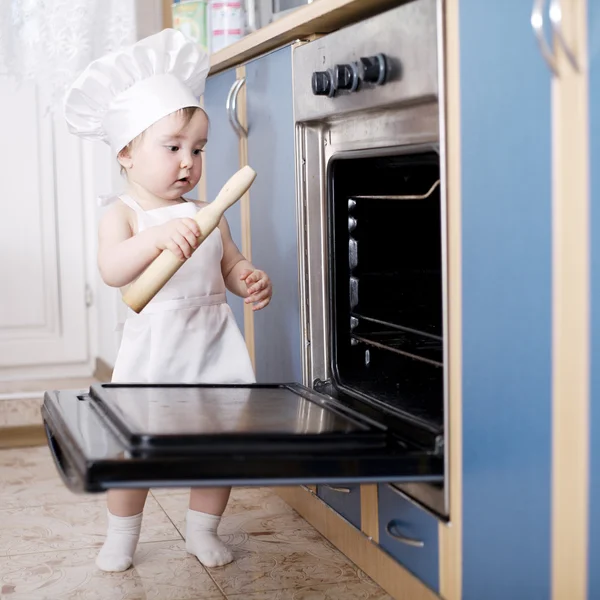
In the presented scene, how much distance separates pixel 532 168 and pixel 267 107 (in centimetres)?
80

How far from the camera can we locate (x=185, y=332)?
61.5 inches

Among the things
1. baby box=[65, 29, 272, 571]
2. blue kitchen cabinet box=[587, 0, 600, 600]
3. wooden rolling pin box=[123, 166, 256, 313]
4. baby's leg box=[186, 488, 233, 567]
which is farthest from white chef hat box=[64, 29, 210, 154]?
blue kitchen cabinet box=[587, 0, 600, 600]

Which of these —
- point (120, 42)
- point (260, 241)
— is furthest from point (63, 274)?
point (260, 241)

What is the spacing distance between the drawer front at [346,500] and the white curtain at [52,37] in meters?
1.18

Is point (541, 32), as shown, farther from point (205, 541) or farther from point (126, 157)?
point (205, 541)

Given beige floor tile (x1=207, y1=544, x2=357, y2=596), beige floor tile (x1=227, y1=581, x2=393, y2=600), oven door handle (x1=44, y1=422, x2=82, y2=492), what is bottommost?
beige floor tile (x1=227, y1=581, x2=393, y2=600)

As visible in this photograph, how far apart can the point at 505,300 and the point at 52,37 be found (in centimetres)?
152

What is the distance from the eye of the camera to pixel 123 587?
149 cm

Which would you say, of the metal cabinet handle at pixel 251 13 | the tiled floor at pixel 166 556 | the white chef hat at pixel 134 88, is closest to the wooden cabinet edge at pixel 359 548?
the tiled floor at pixel 166 556

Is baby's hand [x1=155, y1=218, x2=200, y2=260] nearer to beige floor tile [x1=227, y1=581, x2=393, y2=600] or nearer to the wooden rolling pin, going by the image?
the wooden rolling pin

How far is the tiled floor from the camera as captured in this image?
1.47 meters

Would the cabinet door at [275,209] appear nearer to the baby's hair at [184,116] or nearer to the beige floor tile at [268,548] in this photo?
the baby's hair at [184,116]

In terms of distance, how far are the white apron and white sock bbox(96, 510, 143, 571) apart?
23cm

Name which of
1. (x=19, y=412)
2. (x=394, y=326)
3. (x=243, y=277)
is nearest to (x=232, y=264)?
(x=243, y=277)
